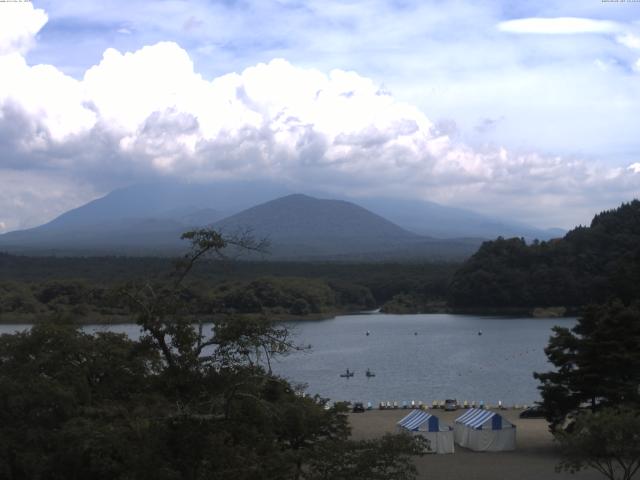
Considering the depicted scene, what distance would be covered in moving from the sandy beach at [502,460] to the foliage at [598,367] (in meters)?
0.95

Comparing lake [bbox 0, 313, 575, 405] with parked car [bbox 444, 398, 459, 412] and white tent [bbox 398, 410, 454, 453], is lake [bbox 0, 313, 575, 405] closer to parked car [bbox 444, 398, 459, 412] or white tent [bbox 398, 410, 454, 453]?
parked car [bbox 444, 398, 459, 412]

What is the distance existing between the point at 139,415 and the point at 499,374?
93.0ft

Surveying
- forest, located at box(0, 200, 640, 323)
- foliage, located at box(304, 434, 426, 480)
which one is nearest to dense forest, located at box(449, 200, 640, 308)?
forest, located at box(0, 200, 640, 323)

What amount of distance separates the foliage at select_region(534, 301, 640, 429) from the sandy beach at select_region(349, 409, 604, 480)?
0.95 m

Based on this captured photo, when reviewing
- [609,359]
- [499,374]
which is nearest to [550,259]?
[499,374]

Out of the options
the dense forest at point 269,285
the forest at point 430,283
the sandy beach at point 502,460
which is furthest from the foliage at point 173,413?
the forest at point 430,283

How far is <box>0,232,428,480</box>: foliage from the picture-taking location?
681cm

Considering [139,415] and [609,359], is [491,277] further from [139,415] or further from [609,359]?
[139,415]

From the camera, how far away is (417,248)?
6663 inches

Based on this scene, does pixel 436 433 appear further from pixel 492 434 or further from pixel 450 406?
pixel 450 406

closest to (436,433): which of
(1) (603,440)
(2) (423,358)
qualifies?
(1) (603,440)

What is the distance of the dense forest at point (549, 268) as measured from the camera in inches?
2459

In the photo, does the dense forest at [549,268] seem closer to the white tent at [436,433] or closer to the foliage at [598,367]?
the foliage at [598,367]

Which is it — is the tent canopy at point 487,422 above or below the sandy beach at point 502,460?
above
